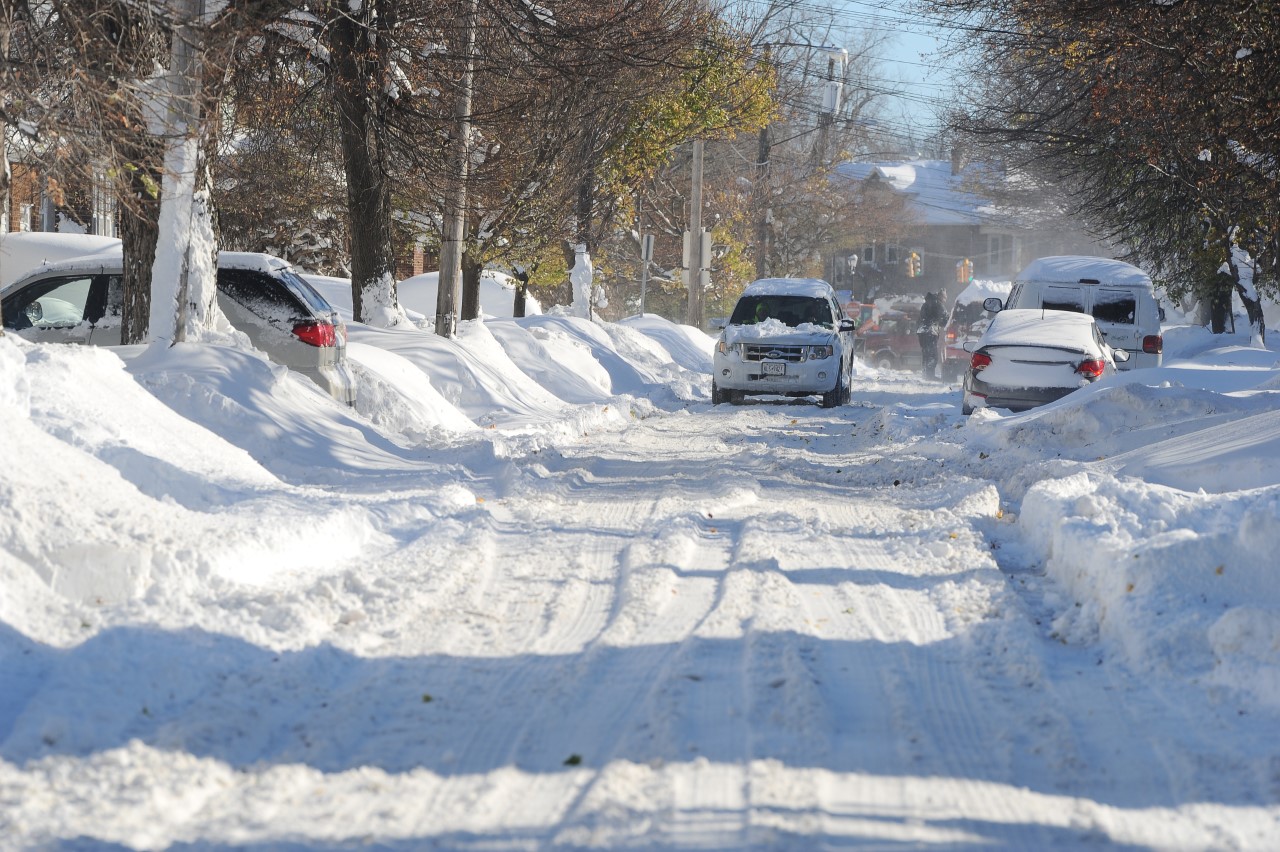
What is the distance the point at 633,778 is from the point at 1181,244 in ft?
77.0

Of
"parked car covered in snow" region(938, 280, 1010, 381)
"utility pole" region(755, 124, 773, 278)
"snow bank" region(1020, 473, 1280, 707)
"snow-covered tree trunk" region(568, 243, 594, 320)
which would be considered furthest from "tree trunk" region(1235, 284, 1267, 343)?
"snow bank" region(1020, 473, 1280, 707)

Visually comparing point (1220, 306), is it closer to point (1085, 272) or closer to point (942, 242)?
point (1085, 272)

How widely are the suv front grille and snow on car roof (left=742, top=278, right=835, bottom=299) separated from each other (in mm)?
1267

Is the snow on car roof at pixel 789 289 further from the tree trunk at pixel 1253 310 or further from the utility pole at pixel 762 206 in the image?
the utility pole at pixel 762 206

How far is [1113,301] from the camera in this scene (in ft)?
66.1

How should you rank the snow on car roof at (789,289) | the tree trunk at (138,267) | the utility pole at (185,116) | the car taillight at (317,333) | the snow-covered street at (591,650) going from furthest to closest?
the snow on car roof at (789,289)
the car taillight at (317,333)
the tree trunk at (138,267)
the utility pole at (185,116)
the snow-covered street at (591,650)

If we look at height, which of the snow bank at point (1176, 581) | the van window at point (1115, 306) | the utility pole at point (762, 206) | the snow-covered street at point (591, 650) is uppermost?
the utility pole at point (762, 206)

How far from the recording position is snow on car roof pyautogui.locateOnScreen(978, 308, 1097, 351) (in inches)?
640

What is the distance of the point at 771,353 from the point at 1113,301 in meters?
5.23

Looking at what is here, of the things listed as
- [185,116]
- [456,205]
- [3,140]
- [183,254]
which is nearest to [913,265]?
[456,205]

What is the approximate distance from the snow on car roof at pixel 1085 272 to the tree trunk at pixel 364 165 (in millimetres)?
9941

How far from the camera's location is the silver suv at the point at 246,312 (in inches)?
527

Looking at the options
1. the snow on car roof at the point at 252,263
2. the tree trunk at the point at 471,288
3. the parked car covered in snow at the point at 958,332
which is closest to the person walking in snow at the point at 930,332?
the parked car covered in snow at the point at 958,332

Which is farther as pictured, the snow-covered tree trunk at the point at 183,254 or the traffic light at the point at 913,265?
the traffic light at the point at 913,265
